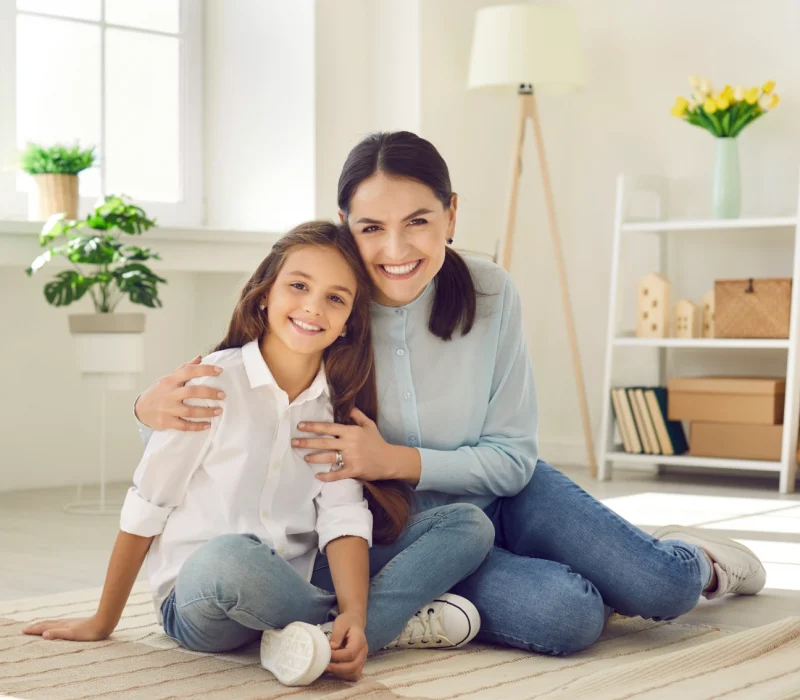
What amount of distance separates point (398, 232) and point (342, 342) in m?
0.17

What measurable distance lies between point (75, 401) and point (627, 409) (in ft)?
5.48

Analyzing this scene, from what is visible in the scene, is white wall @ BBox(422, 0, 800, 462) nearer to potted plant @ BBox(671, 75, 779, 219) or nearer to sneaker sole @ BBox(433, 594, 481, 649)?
potted plant @ BBox(671, 75, 779, 219)

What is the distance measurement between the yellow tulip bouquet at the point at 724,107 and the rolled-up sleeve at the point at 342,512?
2329 millimetres

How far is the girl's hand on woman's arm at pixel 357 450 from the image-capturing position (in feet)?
5.44

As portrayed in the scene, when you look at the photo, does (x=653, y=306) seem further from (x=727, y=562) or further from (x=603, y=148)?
(x=727, y=562)

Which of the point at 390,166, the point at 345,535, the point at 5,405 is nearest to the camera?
the point at 345,535

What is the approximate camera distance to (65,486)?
3.65m

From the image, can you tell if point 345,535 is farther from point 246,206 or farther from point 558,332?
point 558,332

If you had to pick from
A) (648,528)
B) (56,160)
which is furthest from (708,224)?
(56,160)

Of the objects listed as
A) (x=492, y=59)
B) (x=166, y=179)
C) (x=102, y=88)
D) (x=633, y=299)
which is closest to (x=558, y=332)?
(x=633, y=299)

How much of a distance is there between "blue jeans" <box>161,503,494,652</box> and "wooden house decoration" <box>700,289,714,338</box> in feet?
7.33

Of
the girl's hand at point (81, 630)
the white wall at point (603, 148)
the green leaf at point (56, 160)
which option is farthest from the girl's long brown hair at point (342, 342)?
the white wall at point (603, 148)

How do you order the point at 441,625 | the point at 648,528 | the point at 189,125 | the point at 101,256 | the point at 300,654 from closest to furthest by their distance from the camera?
1. the point at 300,654
2. the point at 441,625
3. the point at 648,528
4. the point at 101,256
5. the point at 189,125

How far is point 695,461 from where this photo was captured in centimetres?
372
